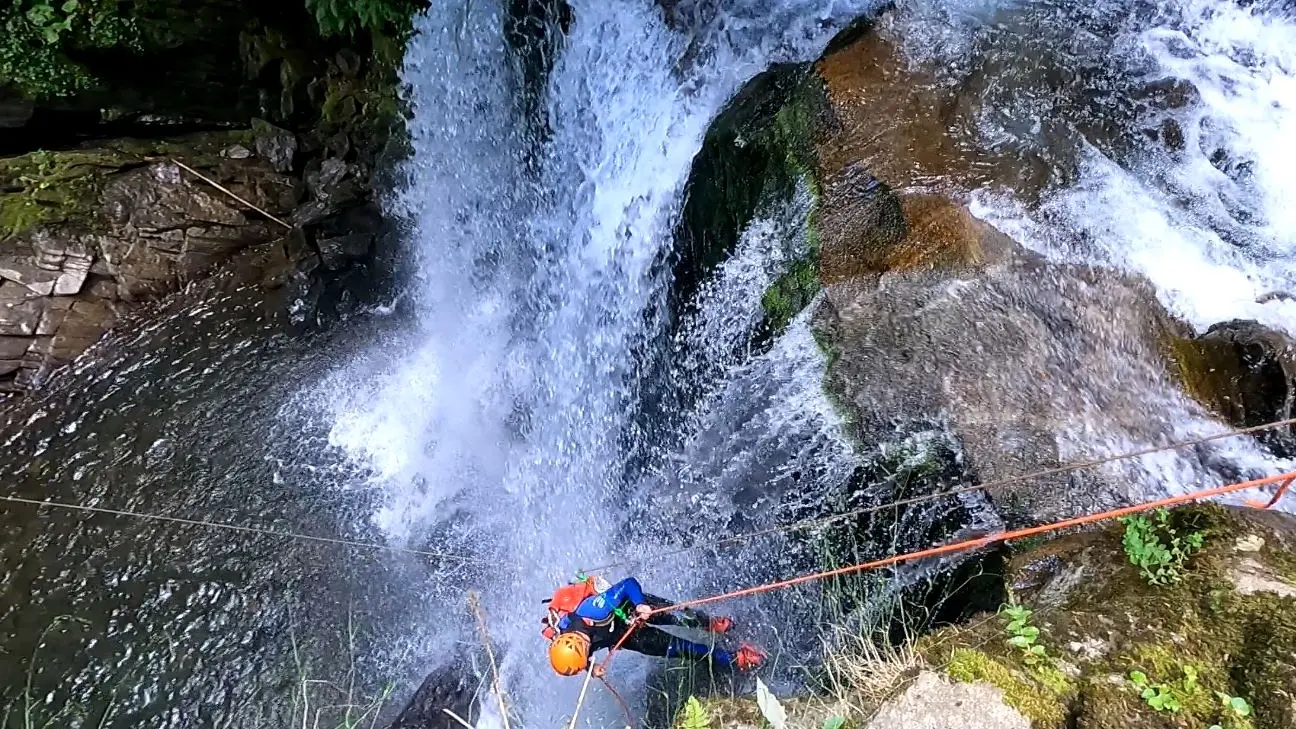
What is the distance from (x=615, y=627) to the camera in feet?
10.6

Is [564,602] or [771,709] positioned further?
[564,602]

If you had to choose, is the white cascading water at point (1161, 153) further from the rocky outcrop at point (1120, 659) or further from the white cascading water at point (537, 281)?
the white cascading water at point (537, 281)

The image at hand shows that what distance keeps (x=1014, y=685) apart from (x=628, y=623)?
1697 millimetres

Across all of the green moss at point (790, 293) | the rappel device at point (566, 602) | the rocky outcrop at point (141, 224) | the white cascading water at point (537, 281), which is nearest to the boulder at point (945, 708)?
the rappel device at point (566, 602)

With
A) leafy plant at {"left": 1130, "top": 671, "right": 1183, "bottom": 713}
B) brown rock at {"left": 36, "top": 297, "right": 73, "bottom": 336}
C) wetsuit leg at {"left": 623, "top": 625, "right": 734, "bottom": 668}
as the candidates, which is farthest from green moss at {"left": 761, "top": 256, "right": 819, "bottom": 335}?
brown rock at {"left": 36, "top": 297, "right": 73, "bottom": 336}

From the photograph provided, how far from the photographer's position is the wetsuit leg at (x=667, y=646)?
337cm

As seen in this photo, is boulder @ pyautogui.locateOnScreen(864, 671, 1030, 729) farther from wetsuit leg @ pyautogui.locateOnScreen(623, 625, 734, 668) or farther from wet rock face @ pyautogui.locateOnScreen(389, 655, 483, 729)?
wet rock face @ pyautogui.locateOnScreen(389, 655, 483, 729)

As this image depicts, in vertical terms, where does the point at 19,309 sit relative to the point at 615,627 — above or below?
above

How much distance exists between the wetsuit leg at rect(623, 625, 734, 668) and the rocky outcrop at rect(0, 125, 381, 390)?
4.06 m

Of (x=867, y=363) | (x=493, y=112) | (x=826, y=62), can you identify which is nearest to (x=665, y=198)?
(x=826, y=62)

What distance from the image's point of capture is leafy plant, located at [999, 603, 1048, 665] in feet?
6.37

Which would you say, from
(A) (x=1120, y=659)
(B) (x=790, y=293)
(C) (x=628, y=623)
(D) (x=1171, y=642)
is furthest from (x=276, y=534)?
(D) (x=1171, y=642)

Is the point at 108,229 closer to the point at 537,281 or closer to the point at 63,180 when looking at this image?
the point at 63,180

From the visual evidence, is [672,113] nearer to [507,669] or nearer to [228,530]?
[507,669]
